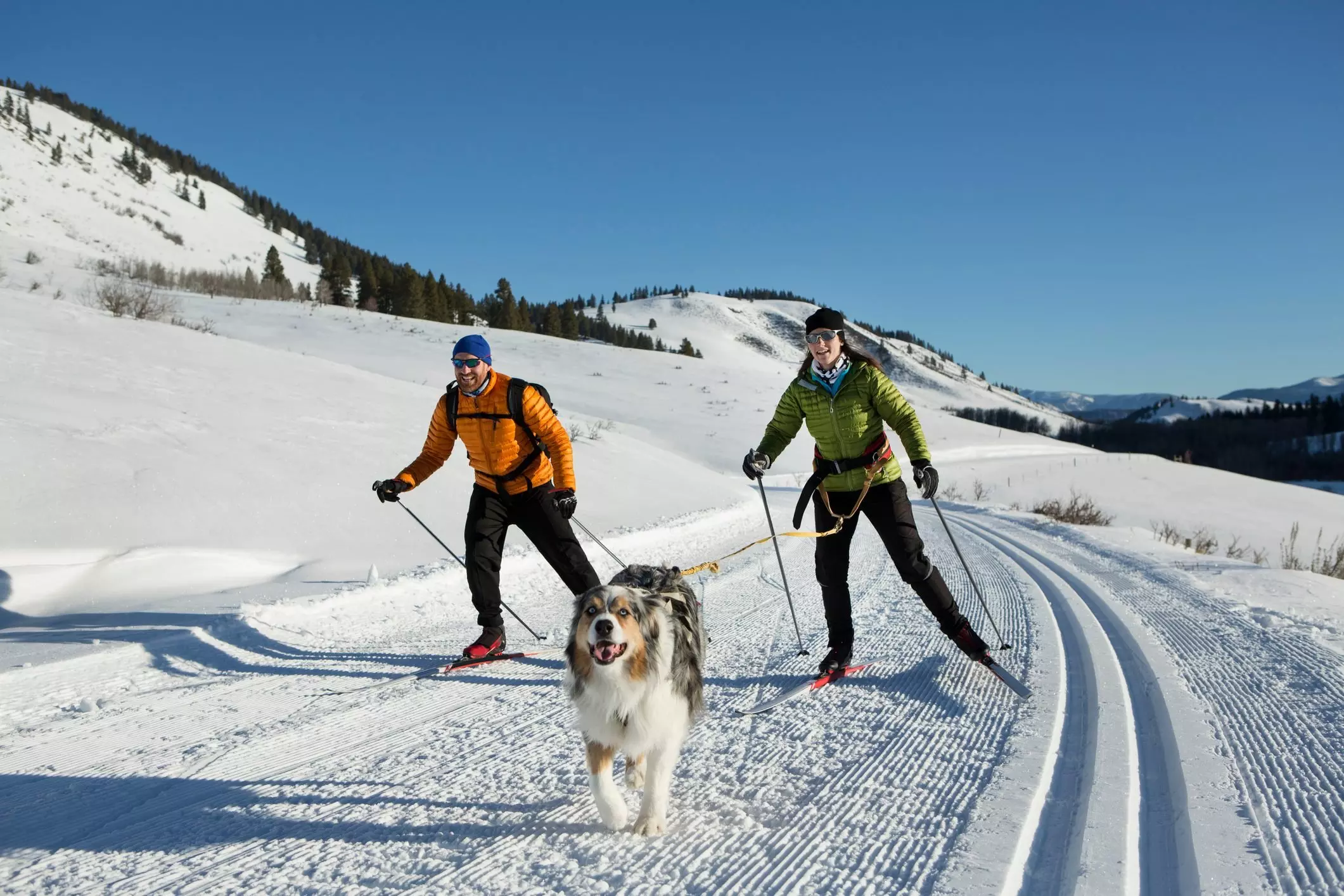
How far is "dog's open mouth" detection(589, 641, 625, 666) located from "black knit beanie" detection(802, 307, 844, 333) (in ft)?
8.62

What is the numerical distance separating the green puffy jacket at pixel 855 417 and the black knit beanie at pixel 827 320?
1.01 feet

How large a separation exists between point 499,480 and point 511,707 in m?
1.73

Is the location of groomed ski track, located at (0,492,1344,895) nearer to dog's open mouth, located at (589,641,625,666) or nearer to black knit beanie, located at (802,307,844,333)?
dog's open mouth, located at (589,641,625,666)

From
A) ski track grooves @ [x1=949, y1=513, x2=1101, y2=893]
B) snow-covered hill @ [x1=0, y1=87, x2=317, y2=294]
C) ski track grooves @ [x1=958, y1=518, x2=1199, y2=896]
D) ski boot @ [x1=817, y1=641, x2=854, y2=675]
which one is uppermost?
snow-covered hill @ [x1=0, y1=87, x2=317, y2=294]

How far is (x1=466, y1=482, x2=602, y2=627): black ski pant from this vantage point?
547 cm

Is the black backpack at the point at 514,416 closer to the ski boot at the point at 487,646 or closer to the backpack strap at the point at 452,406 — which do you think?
the backpack strap at the point at 452,406

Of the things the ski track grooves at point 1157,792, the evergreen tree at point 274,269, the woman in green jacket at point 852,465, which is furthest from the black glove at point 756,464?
the evergreen tree at point 274,269

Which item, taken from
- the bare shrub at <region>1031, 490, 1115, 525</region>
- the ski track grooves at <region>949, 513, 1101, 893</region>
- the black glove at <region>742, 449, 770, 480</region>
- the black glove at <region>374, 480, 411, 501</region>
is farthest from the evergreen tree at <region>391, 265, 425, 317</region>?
the ski track grooves at <region>949, 513, 1101, 893</region>

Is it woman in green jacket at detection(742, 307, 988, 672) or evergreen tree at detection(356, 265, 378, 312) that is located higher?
evergreen tree at detection(356, 265, 378, 312)

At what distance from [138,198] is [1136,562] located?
345ft

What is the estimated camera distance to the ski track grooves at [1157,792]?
8.12 ft

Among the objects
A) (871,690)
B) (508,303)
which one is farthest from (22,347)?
(508,303)

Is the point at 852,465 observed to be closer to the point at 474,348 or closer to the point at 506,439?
the point at 506,439

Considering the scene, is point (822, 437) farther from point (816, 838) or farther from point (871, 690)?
point (816, 838)
